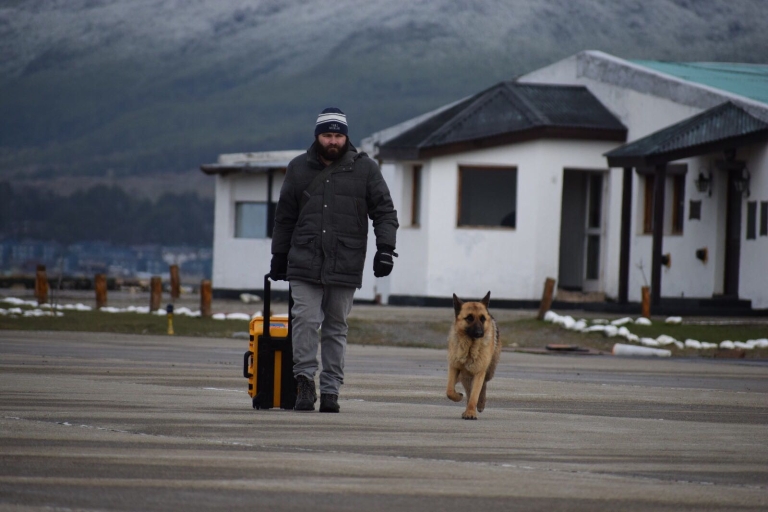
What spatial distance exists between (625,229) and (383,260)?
73.6 ft

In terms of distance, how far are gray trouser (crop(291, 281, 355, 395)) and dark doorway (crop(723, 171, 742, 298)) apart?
21.5 meters

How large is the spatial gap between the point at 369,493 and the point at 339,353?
13.8 feet

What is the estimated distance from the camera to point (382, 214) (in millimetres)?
11336

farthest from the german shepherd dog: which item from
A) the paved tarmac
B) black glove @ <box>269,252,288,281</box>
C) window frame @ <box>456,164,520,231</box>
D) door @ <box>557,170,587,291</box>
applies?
door @ <box>557,170,587,291</box>

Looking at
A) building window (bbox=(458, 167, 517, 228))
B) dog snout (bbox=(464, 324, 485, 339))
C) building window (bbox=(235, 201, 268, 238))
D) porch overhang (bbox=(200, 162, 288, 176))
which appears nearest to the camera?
dog snout (bbox=(464, 324, 485, 339))

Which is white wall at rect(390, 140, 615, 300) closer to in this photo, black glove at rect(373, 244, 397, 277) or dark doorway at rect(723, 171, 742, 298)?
dark doorway at rect(723, 171, 742, 298)

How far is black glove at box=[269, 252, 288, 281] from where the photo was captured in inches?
446

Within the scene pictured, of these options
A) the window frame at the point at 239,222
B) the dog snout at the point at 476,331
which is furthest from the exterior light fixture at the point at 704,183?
the dog snout at the point at 476,331

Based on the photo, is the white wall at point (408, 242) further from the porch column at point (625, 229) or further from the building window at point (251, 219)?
the building window at point (251, 219)

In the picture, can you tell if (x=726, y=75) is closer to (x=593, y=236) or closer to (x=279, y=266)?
(x=593, y=236)

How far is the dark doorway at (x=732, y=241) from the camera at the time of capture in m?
31.8

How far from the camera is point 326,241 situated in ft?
36.7

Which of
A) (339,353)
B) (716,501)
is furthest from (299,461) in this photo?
(339,353)

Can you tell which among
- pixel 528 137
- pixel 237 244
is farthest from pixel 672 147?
pixel 237 244
